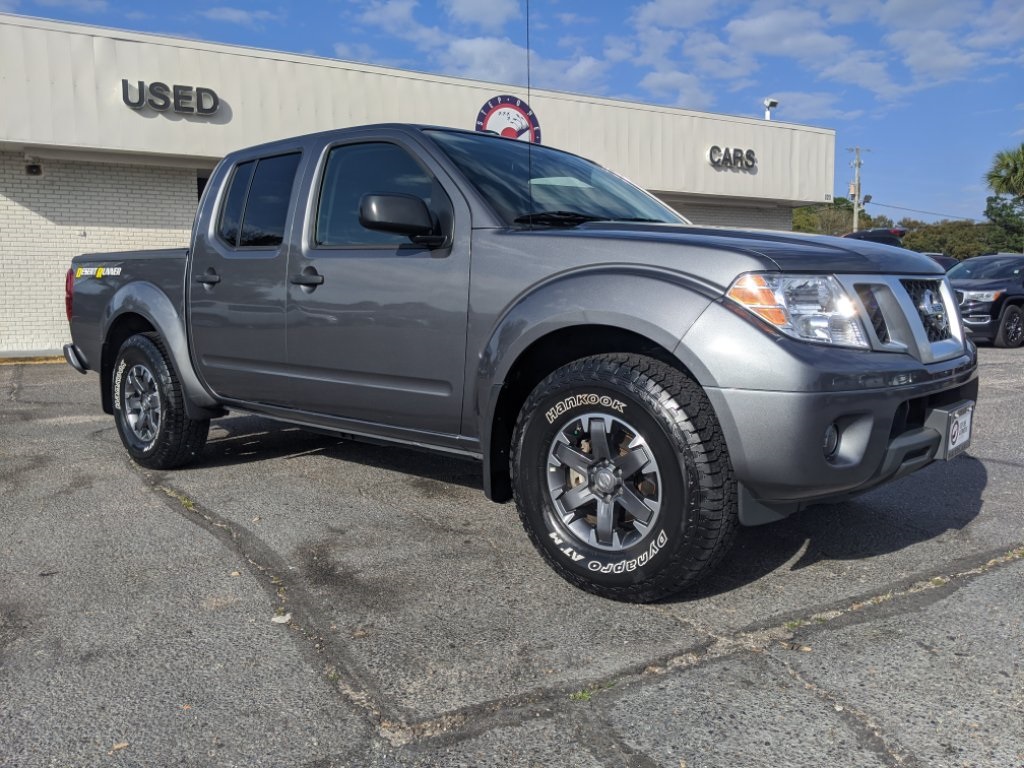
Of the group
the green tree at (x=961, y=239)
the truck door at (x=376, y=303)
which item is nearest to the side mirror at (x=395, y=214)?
the truck door at (x=376, y=303)

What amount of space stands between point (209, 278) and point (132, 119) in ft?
33.9

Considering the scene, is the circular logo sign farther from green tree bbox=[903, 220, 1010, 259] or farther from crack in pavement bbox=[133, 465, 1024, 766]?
green tree bbox=[903, 220, 1010, 259]

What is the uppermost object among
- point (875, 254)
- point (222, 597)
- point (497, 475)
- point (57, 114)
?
point (57, 114)

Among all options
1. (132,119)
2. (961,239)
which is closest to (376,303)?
(132,119)

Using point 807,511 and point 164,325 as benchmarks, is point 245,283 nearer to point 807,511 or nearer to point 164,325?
point 164,325

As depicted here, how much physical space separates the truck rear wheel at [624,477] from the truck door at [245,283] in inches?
67.7

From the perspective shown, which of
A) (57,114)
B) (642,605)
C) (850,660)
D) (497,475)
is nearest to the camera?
(850,660)

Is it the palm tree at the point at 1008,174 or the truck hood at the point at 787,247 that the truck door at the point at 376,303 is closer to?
the truck hood at the point at 787,247

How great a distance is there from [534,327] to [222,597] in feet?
4.93

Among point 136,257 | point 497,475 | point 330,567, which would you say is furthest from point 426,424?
point 136,257

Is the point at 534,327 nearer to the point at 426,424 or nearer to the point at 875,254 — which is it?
the point at 426,424

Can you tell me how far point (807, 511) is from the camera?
432 centimetres

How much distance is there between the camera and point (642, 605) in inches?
122

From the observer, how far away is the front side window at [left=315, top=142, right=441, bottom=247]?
395 centimetres
